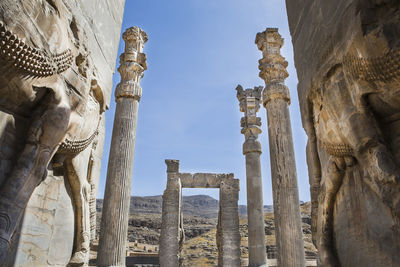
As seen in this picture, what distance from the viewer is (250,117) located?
45.3ft

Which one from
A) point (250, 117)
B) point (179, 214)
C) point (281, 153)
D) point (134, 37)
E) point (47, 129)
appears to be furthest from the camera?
point (250, 117)

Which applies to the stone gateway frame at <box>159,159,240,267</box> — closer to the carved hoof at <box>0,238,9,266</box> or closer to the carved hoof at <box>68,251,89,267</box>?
the carved hoof at <box>68,251,89,267</box>

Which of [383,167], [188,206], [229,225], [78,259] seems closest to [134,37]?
[78,259]

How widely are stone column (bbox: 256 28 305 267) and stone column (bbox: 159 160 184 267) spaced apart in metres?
5.38

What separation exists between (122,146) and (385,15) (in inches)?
273

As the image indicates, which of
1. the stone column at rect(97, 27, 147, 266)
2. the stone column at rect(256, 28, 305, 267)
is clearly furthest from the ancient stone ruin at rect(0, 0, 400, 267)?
the stone column at rect(256, 28, 305, 267)

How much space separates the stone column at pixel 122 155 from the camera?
23.5 ft

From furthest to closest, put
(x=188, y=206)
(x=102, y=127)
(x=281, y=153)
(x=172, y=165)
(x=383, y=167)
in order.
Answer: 1. (x=188, y=206)
2. (x=172, y=165)
3. (x=281, y=153)
4. (x=102, y=127)
5. (x=383, y=167)

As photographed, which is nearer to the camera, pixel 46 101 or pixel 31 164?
pixel 31 164

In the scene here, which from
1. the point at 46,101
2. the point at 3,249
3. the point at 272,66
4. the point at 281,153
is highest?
the point at 272,66

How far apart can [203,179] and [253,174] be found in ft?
7.55

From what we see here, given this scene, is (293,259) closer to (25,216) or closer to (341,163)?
(341,163)

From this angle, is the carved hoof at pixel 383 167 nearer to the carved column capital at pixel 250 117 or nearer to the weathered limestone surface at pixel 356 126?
the weathered limestone surface at pixel 356 126

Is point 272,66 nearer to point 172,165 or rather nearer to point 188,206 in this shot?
point 172,165
